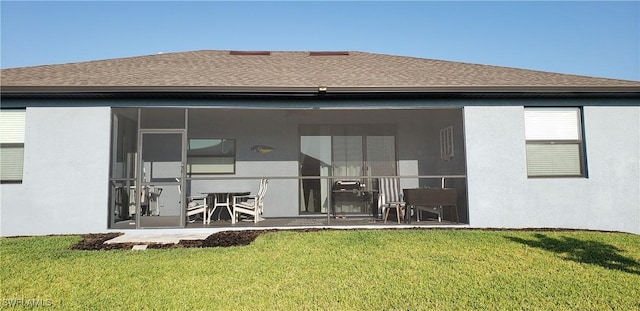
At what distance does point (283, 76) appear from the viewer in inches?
335

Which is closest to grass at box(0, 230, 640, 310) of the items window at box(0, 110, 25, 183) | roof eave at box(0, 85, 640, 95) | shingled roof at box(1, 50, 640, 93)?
window at box(0, 110, 25, 183)

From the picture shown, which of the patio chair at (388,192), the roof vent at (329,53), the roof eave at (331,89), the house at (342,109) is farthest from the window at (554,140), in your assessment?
the roof vent at (329,53)

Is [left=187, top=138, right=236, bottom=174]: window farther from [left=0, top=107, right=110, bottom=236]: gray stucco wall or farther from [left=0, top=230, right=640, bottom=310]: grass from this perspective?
[left=0, top=230, right=640, bottom=310]: grass

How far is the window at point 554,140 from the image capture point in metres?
7.59

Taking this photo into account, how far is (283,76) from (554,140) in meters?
5.52

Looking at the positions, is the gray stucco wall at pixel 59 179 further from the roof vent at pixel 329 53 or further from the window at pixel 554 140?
the window at pixel 554 140

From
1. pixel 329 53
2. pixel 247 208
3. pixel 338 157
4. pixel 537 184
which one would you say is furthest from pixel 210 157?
pixel 537 184

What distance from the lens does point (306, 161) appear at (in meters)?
10.1

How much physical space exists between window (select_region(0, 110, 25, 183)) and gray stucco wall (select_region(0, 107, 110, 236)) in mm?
211

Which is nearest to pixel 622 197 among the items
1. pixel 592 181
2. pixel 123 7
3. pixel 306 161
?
pixel 592 181

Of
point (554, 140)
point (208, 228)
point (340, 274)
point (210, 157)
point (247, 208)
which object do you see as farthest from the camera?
point (210, 157)

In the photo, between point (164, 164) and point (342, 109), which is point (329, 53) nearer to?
point (342, 109)

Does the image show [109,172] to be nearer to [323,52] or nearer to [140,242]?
[140,242]

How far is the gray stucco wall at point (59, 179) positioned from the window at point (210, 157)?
9.63 feet
